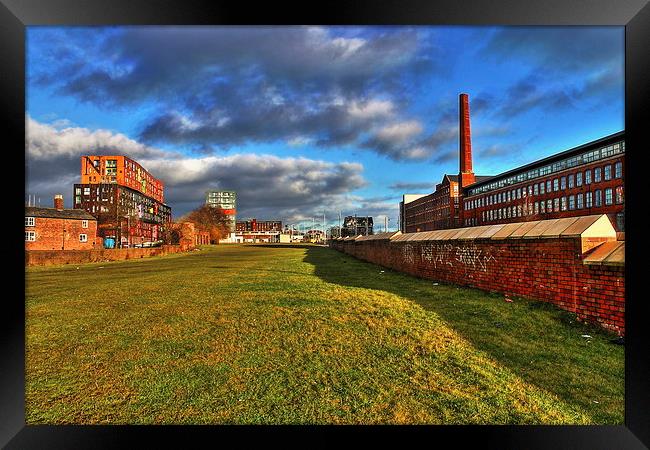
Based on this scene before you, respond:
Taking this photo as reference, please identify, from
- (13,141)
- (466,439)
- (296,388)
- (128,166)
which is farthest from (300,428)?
(128,166)

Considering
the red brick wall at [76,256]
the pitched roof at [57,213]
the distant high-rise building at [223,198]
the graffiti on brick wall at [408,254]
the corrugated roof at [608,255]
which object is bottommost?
the red brick wall at [76,256]

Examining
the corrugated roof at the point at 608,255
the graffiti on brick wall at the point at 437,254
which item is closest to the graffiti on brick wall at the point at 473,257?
the graffiti on brick wall at the point at 437,254

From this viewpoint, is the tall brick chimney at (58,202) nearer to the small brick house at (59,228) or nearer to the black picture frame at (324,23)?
the small brick house at (59,228)

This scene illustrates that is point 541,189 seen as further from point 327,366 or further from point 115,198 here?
point 115,198

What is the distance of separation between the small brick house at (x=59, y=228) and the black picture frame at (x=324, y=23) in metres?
45.3

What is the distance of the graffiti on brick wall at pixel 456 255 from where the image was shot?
7039mm

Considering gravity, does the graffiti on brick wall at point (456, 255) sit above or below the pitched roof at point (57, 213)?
below

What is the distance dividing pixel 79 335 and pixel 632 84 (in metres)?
7.12

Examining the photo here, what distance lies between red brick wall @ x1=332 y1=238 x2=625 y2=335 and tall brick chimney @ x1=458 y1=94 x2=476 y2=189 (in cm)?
5166

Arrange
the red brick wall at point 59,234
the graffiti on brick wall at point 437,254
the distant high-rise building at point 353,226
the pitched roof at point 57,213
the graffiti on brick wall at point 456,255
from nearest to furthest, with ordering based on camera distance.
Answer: the graffiti on brick wall at point 456,255 → the graffiti on brick wall at point 437,254 → the red brick wall at point 59,234 → the pitched roof at point 57,213 → the distant high-rise building at point 353,226

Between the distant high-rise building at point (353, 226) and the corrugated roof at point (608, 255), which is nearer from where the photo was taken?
the corrugated roof at point (608, 255)

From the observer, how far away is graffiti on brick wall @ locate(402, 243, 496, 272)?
23.1ft

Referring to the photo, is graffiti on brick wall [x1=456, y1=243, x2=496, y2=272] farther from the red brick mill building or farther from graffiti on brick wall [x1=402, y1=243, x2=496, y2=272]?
the red brick mill building

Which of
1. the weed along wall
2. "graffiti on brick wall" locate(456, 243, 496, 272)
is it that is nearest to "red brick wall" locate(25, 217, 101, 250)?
"graffiti on brick wall" locate(456, 243, 496, 272)
